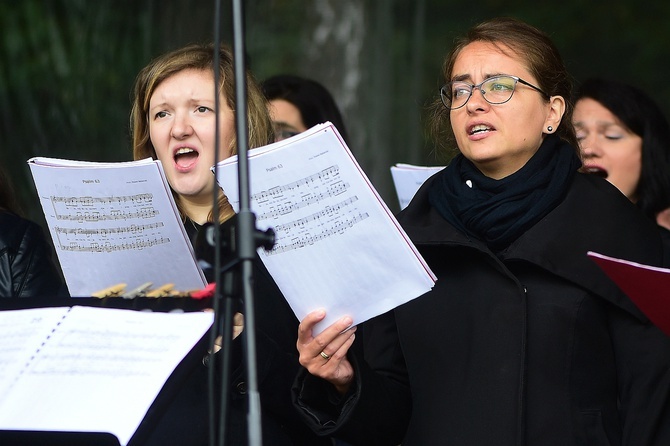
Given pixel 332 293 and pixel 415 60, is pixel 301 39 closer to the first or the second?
pixel 415 60

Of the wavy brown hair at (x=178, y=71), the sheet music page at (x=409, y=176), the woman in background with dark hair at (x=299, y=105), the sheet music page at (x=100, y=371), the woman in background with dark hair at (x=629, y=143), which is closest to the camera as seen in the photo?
the sheet music page at (x=100, y=371)

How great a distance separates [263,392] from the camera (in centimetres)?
260

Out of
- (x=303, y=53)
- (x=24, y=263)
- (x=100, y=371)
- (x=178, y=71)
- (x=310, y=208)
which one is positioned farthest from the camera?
(x=303, y=53)

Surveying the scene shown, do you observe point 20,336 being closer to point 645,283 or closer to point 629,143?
point 645,283

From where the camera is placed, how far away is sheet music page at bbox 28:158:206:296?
249 centimetres

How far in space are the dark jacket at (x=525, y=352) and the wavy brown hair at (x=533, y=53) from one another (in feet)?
0.77

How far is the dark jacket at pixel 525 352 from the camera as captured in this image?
2.44 metres

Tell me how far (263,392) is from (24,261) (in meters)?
1.00

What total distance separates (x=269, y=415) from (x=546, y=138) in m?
1.00

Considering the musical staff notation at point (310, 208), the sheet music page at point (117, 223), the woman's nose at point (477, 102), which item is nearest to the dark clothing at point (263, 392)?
the sheet music page at point (117, 223)

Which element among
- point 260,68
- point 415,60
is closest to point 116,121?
point 260,68

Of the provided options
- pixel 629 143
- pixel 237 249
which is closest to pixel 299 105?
pixel 629 143

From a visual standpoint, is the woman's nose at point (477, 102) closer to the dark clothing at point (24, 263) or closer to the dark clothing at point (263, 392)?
the dark clothing at point (263, 392)

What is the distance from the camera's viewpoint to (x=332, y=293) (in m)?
2.33
